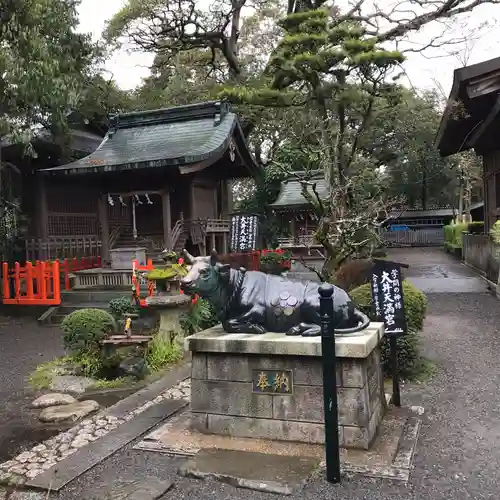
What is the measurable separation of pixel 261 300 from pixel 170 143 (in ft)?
42.7

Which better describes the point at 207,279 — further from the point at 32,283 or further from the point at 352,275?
the point at 32,283

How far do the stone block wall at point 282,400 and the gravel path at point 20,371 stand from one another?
1.77 meters

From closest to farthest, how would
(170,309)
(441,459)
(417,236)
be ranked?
(441,459)
(170,309)
(417,236)

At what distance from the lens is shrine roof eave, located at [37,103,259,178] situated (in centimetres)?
1517

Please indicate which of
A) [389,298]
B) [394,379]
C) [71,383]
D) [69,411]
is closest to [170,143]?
[71,383]

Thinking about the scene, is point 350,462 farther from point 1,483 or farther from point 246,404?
point 1,483

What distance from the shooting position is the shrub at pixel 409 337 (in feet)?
22.1

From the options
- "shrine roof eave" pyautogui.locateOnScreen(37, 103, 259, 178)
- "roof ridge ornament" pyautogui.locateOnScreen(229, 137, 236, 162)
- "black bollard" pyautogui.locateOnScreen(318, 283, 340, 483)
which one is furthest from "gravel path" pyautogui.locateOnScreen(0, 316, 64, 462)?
"roof ridge ornament" pyautogui.locateOnScreen(229, 137, 236, 162)

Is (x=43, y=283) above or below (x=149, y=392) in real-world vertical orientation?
above

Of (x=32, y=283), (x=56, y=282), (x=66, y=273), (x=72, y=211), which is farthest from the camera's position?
(x=72, y=211)

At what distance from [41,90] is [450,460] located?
10.6 meters

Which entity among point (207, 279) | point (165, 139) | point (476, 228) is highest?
point (165, 139)

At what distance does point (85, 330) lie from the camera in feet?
25.4

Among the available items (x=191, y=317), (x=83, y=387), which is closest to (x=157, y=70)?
(x=191, y=317)
